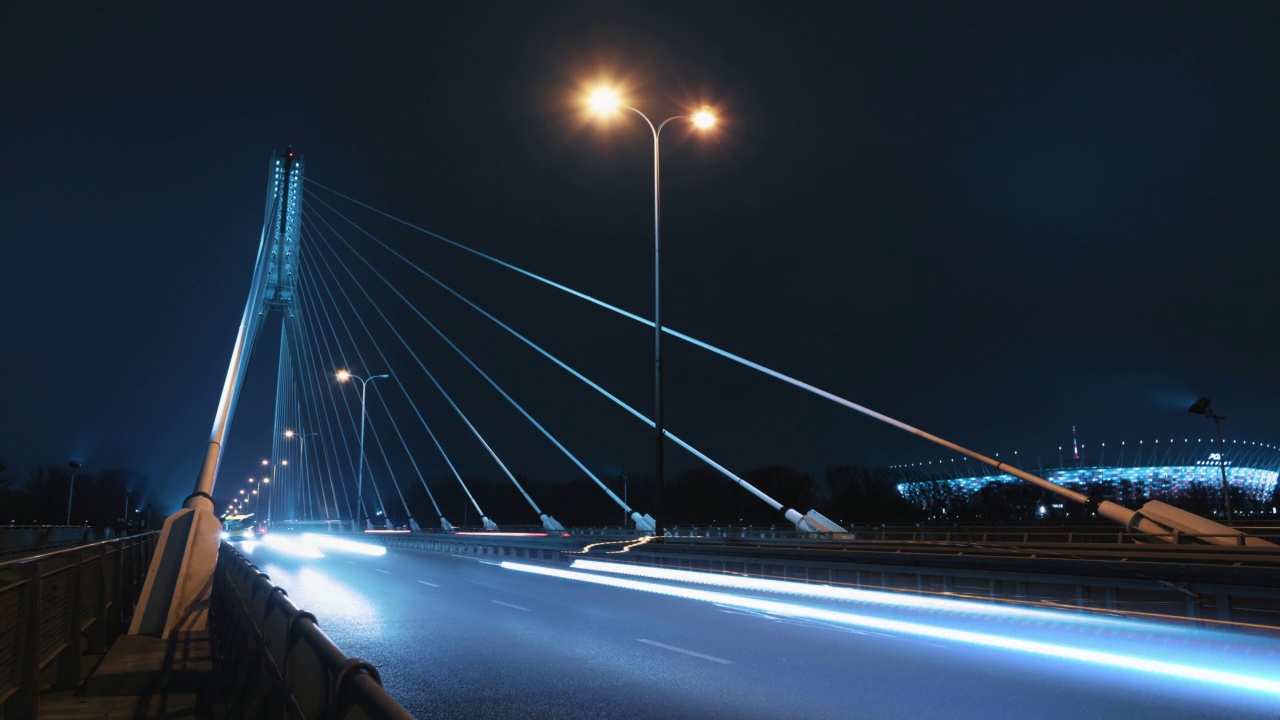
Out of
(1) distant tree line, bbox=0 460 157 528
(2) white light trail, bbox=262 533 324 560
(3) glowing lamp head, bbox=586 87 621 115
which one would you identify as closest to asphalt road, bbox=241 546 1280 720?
(3) glowing lamp head, bbox=586 87 621 115

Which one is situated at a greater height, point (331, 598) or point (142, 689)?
point (142, 689)

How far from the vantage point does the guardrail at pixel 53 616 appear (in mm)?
6145

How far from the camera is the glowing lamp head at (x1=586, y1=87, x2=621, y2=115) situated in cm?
2467

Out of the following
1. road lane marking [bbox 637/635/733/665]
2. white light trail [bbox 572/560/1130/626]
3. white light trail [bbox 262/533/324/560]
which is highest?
white light trail [bbox 572/560/1130/626]

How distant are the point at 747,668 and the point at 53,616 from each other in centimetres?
641

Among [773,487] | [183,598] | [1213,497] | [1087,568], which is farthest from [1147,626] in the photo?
[1213,497]

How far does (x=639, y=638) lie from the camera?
12.6 meters

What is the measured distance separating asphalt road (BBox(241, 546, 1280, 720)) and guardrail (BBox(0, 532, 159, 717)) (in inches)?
111

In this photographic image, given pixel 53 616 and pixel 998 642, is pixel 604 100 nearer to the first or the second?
pixel 998 642

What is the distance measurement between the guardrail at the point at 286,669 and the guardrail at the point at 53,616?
4.45 ft

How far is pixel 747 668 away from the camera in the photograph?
9984 mm

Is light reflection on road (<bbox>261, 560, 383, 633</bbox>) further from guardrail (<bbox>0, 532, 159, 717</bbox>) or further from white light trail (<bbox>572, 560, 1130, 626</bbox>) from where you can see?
white light trail (<bbox>572, 560, 1130, 626</bbox>)

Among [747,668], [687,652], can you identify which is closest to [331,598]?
[687,652]

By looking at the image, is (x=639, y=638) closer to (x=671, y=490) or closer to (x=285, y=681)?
(x=285, y=681)
